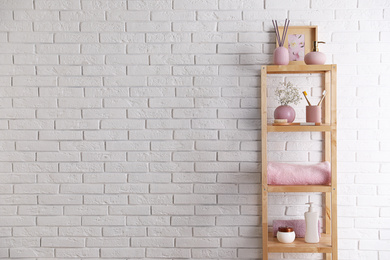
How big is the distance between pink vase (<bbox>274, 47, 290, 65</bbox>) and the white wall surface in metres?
0.17

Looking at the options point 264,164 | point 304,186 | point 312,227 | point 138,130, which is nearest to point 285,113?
point 264,164

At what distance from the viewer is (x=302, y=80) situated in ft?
6.98

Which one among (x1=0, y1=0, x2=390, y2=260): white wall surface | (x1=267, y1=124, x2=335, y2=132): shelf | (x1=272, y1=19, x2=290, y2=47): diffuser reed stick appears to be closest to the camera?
(x1=267, y1=124, x2=335, y2=132): shelf

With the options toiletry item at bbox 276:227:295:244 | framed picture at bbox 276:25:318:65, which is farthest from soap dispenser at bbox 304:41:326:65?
toiletry item at bbox 276:227:295:244

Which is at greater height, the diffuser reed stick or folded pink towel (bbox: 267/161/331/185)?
the diffuser reed stick

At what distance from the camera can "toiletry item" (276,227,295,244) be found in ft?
6.43

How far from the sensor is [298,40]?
2.09 m

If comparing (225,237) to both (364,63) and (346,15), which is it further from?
(346,15)

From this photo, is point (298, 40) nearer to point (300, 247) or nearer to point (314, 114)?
point (314, 114)

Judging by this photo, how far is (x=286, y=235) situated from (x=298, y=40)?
1.10 m

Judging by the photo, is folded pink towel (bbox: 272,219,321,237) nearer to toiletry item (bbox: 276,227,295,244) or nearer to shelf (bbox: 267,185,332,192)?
toiletry item (bbox: 276,227,295,244)

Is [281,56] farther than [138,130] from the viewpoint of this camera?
No

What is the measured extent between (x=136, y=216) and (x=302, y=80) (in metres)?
1.26

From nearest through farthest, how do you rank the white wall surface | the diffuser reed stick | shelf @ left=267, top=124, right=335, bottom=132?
shelf @ left=267, top=124, right=335, bottom=132, the diffuser reed stick, the white wall surface
